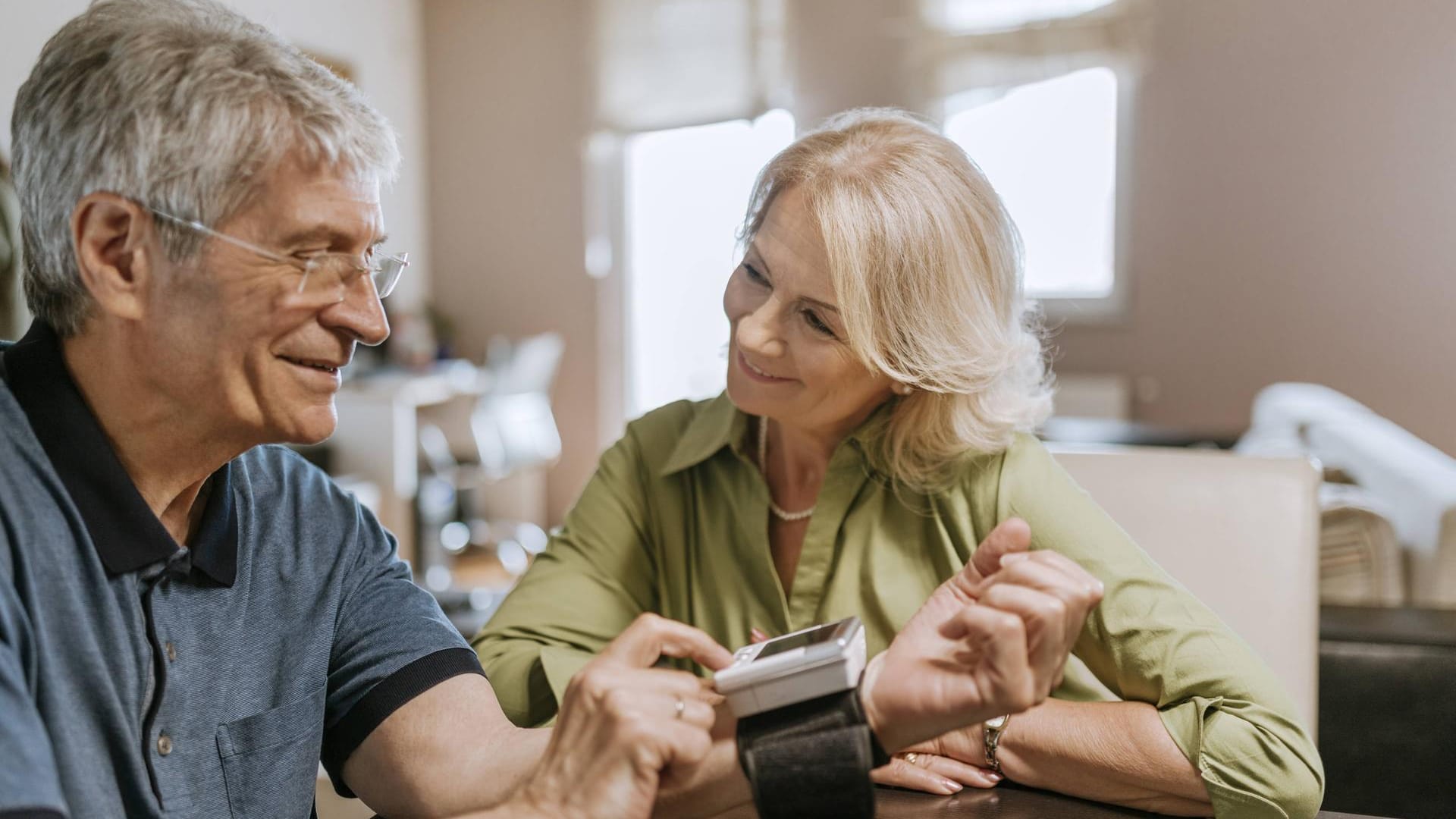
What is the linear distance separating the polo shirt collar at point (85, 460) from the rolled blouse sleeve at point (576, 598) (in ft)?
1.42

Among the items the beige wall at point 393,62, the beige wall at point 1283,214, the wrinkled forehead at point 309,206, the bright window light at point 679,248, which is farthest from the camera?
the bright window light at point 679,248

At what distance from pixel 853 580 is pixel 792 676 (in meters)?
0.47

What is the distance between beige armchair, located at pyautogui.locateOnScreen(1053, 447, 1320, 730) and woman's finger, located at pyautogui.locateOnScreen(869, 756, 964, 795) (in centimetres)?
60

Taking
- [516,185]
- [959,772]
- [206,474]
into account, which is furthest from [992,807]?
[516,185]

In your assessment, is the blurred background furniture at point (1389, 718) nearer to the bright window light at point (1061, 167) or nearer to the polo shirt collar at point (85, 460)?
the polo shirt collar at point (85, 460)

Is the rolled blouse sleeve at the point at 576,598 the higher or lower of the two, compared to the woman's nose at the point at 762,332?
lower

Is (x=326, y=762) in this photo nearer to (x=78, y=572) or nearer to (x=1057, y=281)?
(x=78, y=572)

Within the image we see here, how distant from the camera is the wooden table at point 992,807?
0.94m

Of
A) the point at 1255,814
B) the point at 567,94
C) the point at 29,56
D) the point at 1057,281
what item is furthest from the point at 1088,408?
the point at 29,56

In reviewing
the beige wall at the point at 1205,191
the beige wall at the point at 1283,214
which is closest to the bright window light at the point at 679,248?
the beige wall at the point at 1205,191

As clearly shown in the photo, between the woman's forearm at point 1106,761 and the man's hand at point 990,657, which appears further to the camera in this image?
the woman's forearm at point 1106,761

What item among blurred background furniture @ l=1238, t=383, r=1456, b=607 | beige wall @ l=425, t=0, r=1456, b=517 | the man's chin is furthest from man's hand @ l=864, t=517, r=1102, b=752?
beige wall @ l=425, t=0, r=1456, b=517

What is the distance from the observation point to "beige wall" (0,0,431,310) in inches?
194

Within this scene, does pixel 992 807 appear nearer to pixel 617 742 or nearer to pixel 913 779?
pixel 913 779
